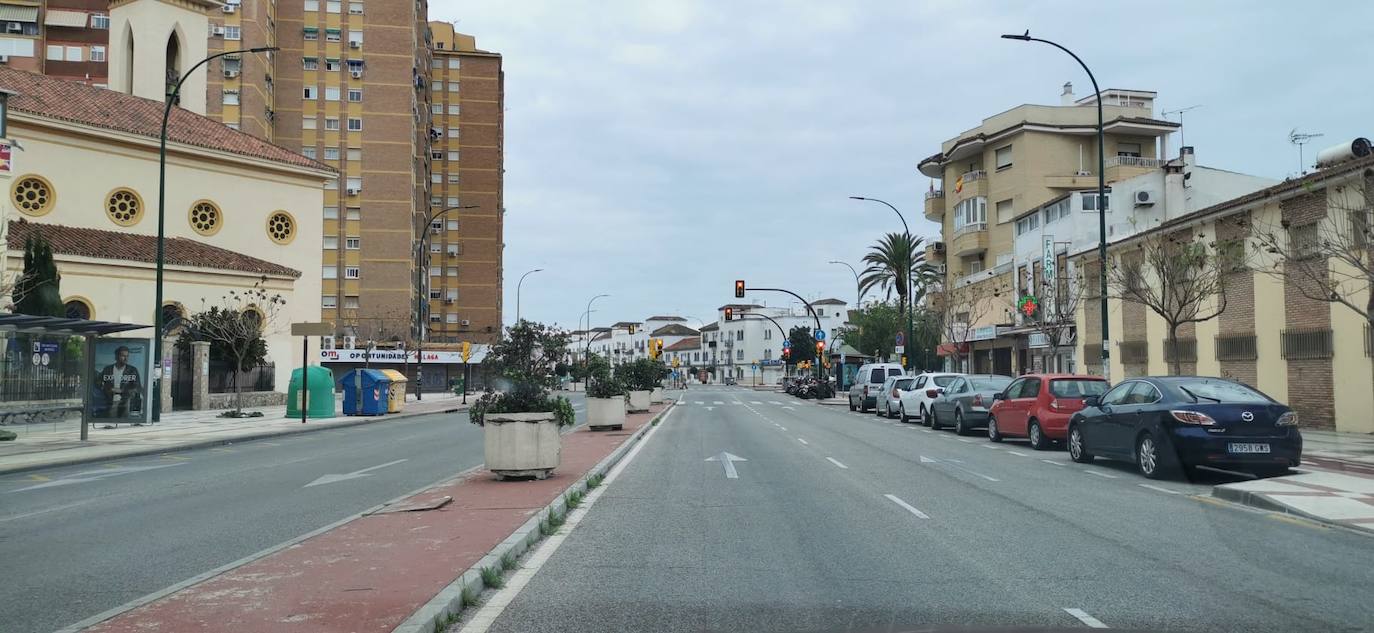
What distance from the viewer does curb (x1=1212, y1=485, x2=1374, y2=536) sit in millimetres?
9710

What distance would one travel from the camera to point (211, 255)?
43250 mm

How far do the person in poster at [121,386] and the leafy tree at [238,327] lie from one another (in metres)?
6.96

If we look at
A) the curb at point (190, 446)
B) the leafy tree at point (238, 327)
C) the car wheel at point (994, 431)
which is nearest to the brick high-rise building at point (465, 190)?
the leafy tree at point (238, 327)

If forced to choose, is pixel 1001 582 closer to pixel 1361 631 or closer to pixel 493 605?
pixel 1361 631

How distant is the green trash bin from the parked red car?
77.3 ft

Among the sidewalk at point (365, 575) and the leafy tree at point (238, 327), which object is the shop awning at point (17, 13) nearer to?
the leafy tree at point (238, 327)

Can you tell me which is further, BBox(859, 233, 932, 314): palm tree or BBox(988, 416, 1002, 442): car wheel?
BBox(859, 233, 932, 314): palm tree

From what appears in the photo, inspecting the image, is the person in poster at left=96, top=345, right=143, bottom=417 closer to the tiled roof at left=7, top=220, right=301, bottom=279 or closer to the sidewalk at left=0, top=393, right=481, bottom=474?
the sidewalk at left=0, top=393, right=481, bottom=474

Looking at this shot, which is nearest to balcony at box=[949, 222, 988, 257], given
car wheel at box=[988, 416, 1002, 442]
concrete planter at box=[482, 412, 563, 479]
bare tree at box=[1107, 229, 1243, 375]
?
bare tree at box=[1107, 229, 1243, 375]

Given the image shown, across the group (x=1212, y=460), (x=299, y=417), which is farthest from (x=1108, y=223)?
(x=299, y=417)

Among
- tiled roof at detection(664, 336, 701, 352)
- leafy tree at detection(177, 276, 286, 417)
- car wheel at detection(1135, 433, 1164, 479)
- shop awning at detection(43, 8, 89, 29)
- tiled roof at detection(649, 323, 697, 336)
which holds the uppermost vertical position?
shop awning at detection(43, 8, 89, 29)

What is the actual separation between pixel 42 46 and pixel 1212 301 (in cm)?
7629

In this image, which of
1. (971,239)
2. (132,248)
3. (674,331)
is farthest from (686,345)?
(132,248)

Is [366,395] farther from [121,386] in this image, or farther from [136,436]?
[136,436]
